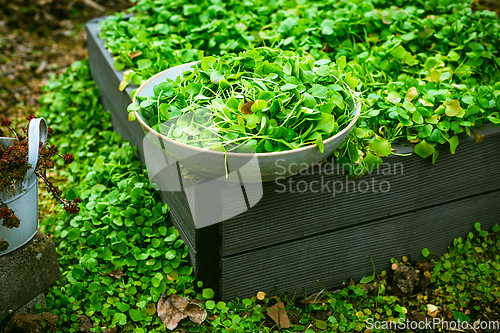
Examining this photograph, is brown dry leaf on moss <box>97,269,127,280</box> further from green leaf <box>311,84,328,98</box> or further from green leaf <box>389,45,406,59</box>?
green leaf <box>389,45,406,59</box>

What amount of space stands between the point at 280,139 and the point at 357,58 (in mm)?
925

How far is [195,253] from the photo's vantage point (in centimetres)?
146

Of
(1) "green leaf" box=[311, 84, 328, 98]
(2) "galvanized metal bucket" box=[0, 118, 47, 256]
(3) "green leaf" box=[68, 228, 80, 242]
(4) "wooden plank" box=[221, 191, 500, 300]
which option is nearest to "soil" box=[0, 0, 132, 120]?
(3) "green leaf" box=[68, 228, 80, 242]

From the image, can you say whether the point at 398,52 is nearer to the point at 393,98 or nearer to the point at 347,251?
the point at 393,98

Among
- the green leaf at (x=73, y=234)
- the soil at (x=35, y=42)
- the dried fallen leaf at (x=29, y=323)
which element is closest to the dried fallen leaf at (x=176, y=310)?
the dried fallen leaf at (x=29, y=323)

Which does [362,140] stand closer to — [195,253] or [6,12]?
[195,253]

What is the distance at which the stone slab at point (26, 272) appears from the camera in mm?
1414

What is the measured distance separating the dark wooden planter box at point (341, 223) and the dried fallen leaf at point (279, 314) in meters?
0.06

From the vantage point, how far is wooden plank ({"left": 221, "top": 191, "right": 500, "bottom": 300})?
153 cm

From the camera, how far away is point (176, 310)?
1.50 meters

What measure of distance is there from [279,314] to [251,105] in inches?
32.0

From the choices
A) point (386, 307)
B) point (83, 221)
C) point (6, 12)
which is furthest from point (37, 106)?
point (386, 307)

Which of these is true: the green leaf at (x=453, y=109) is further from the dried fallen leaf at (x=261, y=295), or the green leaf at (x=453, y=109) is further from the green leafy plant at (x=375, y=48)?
the dried fallen leaf at (x=261, y=295)

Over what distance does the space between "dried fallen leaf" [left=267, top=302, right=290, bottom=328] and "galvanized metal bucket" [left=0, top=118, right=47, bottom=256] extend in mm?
923
